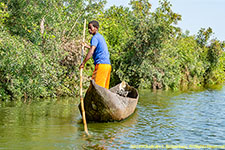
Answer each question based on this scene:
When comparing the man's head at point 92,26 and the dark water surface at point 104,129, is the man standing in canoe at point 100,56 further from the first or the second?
the dark water surface at point 104,129

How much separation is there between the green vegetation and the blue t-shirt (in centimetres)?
320

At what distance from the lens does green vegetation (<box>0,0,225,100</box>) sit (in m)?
11.2

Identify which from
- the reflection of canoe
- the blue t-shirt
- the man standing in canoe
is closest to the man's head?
the man standing in canoe

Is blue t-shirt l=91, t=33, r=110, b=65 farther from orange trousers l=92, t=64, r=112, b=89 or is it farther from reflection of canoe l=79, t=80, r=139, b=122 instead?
reflection of canoe l=79, t=80, r=139, b=122

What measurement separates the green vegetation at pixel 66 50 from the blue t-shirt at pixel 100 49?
3.20m

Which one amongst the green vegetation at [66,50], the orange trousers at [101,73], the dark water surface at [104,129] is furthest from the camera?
the green vegetation at [66,50]

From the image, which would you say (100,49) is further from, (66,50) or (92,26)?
(66,50)

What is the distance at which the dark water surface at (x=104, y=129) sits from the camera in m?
6.34

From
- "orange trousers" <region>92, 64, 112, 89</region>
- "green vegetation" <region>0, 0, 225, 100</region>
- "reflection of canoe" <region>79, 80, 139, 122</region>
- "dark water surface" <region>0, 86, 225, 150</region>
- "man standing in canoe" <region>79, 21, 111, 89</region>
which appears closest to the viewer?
"dark water surface" <region>0, 86, 225, 150</region>

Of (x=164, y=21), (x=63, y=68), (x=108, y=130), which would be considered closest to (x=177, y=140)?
(x=108, y=130)

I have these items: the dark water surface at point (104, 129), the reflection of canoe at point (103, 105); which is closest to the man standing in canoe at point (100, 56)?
the reflection of canoe at point (103, 105)

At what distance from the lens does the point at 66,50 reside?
14.2m

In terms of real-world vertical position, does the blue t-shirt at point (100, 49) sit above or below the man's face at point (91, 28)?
below

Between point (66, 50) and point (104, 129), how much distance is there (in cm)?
713
